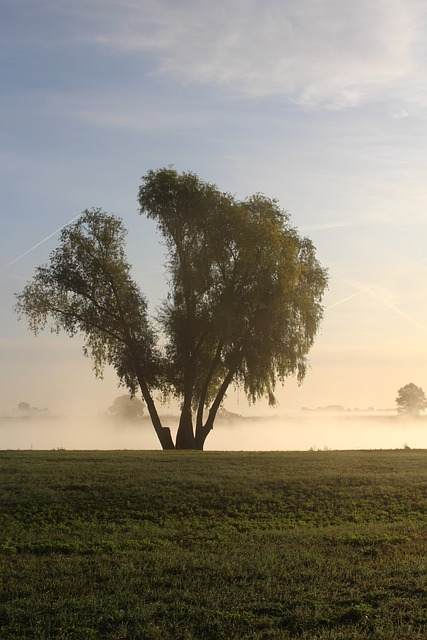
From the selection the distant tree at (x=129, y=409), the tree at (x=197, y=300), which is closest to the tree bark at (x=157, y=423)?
the tree at (x=197, y=300)

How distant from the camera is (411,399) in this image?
447 feet

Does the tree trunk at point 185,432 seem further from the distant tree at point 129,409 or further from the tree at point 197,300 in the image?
the distant tree at point 129,409

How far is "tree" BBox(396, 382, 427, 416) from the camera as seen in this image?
5369 inches

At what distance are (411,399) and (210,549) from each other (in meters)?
126

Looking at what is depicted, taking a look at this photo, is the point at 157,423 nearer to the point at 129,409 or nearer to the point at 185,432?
the point at 185,432

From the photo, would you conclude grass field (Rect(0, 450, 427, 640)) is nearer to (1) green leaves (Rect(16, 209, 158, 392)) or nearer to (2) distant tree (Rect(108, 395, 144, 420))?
(1) green leaves (Rect(16, 209, 158, 392))

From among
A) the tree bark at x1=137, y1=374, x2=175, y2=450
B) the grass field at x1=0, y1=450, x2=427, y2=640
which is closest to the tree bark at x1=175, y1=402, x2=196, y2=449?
the tree bark at x1=137, y1=374, x2=175, y2=450

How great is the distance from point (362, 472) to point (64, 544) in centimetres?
1380

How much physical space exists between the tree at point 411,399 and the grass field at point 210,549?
110830mm

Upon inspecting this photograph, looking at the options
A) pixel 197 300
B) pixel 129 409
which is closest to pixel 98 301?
pixel 197 300

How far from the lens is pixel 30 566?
1455 centimetres

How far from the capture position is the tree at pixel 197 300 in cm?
4138

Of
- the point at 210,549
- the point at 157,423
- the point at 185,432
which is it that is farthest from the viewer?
the point at 157,423

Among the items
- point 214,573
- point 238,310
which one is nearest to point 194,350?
point 238,310
